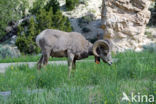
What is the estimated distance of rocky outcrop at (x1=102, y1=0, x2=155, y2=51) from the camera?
68.3 feet

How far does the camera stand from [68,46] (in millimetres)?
7309

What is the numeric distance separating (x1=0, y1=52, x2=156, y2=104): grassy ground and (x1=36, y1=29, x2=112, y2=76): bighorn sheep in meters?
0.66

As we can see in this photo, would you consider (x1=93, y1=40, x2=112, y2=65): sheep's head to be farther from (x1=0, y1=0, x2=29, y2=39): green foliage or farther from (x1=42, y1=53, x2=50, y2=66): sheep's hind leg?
(x1=0, y1=0, x2=29, y2=39): green foliage

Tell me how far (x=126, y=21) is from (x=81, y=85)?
16449 mm

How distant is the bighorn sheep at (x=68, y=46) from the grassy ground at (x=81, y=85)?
25.9 inches

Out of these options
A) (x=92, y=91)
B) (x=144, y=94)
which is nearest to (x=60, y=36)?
(x=92, y=91)

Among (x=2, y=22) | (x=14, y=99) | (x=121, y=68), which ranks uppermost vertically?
(x=14, y=99)

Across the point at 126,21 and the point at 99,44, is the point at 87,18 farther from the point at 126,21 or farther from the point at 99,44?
the point at 99,44

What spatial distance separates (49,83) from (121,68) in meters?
2.62

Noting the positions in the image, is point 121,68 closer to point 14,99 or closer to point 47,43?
point 47,43

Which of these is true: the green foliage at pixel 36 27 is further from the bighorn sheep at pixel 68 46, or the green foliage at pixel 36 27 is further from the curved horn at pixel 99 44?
the curved horn at pixel 99 44

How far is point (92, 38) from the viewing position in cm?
2823

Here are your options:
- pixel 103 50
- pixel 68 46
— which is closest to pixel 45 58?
pixel 68 46

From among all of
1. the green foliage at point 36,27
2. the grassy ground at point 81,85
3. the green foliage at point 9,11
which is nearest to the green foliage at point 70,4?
the green foliage at point 9,11
